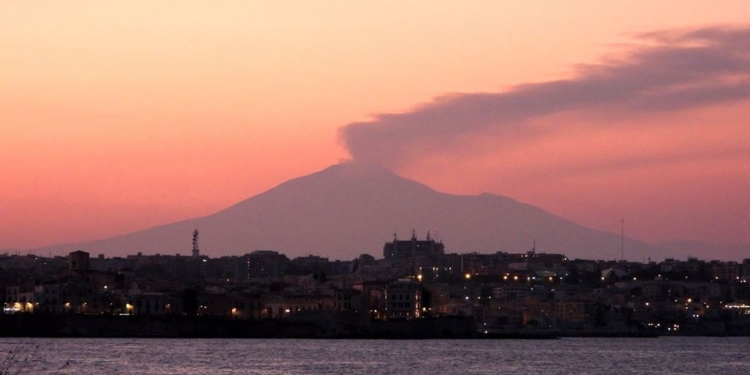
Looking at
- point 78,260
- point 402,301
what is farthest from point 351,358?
point 78,260

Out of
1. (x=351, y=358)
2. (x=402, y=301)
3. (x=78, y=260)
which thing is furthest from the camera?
(x=78, y=260)

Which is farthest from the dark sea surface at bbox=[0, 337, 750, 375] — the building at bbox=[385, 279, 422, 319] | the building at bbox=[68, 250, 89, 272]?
the building at bbox=[68, 250, 89, 272]

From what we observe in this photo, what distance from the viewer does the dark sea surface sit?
264 ft

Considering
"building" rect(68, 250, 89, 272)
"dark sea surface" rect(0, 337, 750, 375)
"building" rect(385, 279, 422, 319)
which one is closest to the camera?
"dark sea surface" rect(0, 337, 750, 375)

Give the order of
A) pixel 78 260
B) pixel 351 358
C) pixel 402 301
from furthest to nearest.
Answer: pixel 78 260
pixel 402 301
pixel 351 358

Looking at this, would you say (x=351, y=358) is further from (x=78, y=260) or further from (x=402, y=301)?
(x=78, y=260)

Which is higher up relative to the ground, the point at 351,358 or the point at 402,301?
the point at 402,301

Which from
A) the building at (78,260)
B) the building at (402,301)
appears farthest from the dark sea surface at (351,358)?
the building at (78,260)

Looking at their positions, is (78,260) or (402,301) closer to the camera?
(402,301)

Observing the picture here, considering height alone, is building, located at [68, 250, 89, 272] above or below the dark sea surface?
above

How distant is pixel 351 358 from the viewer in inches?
3698

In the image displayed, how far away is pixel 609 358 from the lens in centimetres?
10194

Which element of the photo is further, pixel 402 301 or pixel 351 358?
pixel 402 301

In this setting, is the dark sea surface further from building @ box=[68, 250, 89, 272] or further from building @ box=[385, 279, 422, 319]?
building @ box=[68, 250, 89, 272]
